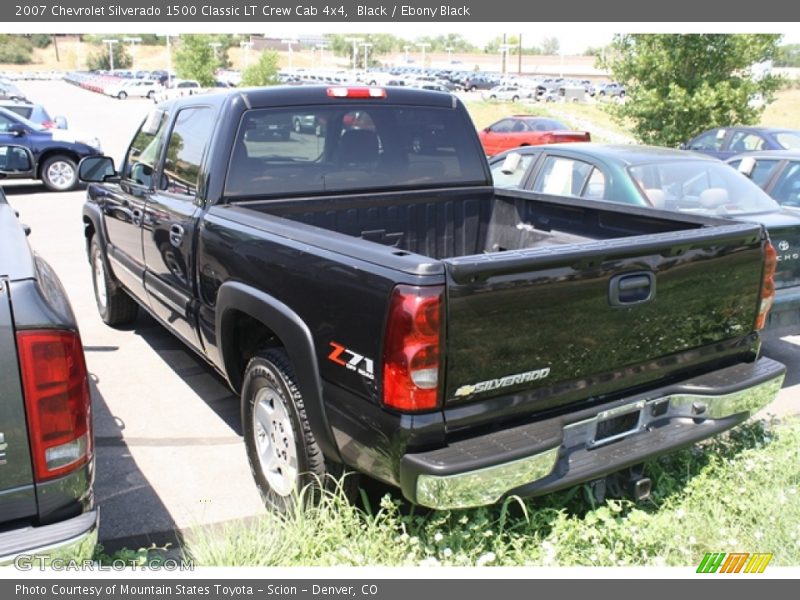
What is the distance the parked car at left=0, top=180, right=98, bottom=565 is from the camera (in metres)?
2.33

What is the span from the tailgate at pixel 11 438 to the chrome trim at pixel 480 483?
1314mm

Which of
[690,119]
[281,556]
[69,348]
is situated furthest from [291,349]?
[690,119]

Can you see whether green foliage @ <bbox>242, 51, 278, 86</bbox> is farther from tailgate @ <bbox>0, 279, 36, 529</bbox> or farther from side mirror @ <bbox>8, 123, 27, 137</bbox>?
tailgate @ <bbox>0, 279, 36, 529</bbox>

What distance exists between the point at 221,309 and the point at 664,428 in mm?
2230

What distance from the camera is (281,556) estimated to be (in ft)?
10.5

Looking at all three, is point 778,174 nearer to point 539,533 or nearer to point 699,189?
point 699,189

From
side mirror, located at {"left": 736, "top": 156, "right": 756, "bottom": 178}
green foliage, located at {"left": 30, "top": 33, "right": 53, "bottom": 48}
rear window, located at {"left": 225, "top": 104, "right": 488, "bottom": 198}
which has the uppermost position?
green foliage, located at {"left": 30, "top": 33, "right": 53, "bottom": 48}

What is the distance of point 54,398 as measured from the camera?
243 centimetres

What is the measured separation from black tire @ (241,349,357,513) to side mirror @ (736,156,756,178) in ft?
20.5

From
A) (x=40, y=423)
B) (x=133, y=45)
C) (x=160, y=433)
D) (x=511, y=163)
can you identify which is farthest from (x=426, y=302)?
(x=133, y=45)

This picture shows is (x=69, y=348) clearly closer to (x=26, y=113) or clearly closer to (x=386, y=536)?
(x=386, y=536)

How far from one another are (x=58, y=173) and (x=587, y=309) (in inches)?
609

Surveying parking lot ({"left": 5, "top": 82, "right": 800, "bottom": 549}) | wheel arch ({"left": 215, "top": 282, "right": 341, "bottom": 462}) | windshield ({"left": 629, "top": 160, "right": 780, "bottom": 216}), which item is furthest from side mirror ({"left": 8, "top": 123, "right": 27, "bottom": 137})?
wheel arch ({"left": 215, "top": 282, "right": 341, "bottom": 462})

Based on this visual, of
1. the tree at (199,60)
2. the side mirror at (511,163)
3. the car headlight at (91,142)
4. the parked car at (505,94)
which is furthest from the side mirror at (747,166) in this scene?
the tree at (199,60)
